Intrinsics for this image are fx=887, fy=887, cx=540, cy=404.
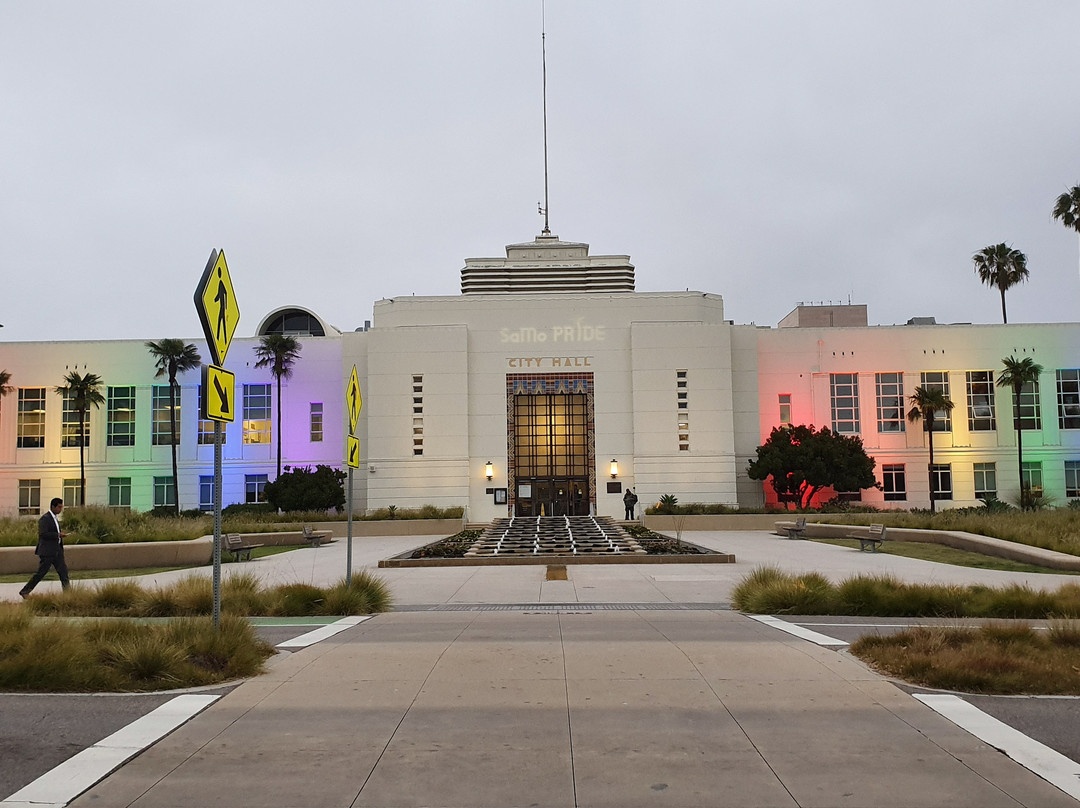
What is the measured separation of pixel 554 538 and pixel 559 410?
1767cm

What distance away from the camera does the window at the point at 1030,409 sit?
53250 millimetres

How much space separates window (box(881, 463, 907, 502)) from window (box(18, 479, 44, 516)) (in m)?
51.0

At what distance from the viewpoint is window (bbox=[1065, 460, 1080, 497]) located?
175 feet

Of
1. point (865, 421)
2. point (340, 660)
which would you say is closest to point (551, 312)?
point (865, 421)

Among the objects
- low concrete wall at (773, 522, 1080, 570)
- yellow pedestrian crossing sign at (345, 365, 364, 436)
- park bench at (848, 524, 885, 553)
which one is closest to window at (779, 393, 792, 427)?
low concrete wall at (773, 522, 1080, 570)

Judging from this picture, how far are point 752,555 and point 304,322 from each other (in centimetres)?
4513

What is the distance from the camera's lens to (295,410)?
54062mm

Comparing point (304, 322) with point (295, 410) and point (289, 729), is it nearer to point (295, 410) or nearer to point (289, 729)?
point (295, 410)

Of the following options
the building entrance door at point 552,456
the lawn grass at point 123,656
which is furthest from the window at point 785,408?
the lawn grass at point 123,656

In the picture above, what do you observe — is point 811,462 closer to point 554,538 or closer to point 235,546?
point 554,538

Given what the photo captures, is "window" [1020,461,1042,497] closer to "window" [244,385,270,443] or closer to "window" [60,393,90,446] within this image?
"window" [244,385,270,443]

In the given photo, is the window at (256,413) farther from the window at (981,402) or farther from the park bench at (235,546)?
the window at (981,402)

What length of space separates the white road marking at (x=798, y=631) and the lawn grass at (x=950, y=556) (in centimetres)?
1196

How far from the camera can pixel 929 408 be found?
51.3 m
